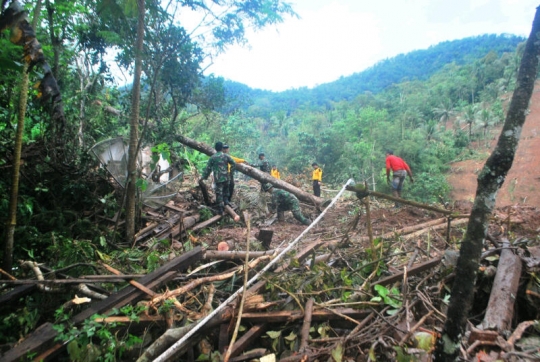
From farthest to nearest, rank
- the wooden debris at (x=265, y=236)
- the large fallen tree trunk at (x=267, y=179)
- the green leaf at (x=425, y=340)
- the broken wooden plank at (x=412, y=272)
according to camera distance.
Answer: the large fallen tree trunk at (x=267, y=179) → the wooden debris at (x=265, y=236) → the broken wooden plank at (x=412, y=272) → the green leaf at (x=425, y=340)

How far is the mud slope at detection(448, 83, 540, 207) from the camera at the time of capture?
25716mm

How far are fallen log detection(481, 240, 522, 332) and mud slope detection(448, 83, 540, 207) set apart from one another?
24.2 metres

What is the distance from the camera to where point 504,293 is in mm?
2475

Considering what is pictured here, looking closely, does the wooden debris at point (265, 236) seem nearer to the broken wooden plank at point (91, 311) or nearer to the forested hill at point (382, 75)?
the broken wooden plank at point (91, 311)

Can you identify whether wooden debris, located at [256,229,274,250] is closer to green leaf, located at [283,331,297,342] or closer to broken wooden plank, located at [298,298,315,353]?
broken wooden plank, located at [298,298,315,353]

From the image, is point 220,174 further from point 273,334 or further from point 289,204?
point 273,334

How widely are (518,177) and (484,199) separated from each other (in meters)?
36.4

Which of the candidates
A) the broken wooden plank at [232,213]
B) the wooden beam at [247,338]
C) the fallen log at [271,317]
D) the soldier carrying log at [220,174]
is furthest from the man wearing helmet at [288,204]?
the wooden beam at [247,338]

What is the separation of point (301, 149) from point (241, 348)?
3329 cm

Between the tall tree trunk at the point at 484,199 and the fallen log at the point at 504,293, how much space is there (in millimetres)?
741

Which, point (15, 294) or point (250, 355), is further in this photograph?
point (15, 294)

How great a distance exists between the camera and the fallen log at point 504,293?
2.26 meters

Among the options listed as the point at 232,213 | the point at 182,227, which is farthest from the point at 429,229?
the point at 182,227

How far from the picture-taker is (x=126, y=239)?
5.32 meters
